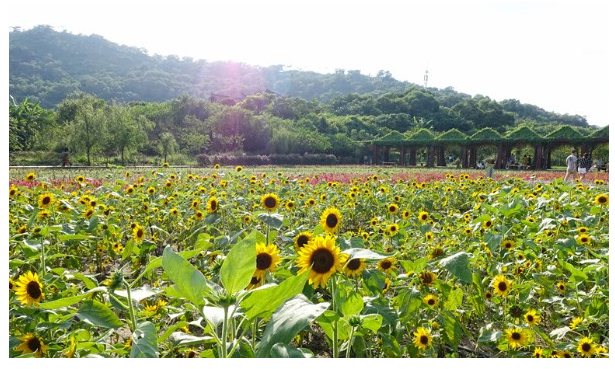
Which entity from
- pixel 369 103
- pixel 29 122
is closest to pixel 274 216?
pixel 29 122

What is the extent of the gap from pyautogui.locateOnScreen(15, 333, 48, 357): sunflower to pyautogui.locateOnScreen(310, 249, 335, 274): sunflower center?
75cm

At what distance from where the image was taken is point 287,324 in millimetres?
681

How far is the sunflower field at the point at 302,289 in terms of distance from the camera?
0.76 m

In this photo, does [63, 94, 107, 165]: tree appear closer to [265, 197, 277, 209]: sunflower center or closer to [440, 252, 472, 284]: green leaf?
[265, 197, 277, 209]: sunflower center

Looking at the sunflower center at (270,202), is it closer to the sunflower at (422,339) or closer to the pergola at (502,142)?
the sunflower at (422,339)

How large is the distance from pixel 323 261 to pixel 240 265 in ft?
1.13

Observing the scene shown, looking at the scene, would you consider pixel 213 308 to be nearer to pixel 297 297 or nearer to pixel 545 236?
pixel 297 297

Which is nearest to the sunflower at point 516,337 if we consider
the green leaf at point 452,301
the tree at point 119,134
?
→ the green leaf at point 452,301

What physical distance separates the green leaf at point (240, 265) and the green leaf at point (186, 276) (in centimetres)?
4

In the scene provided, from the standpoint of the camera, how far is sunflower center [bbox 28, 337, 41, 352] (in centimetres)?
112

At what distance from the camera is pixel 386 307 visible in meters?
1.29

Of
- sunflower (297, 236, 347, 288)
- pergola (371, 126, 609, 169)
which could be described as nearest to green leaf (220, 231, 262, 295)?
sunflower (297, 236, 347, 288)

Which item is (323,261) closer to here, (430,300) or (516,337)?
(430,300)
